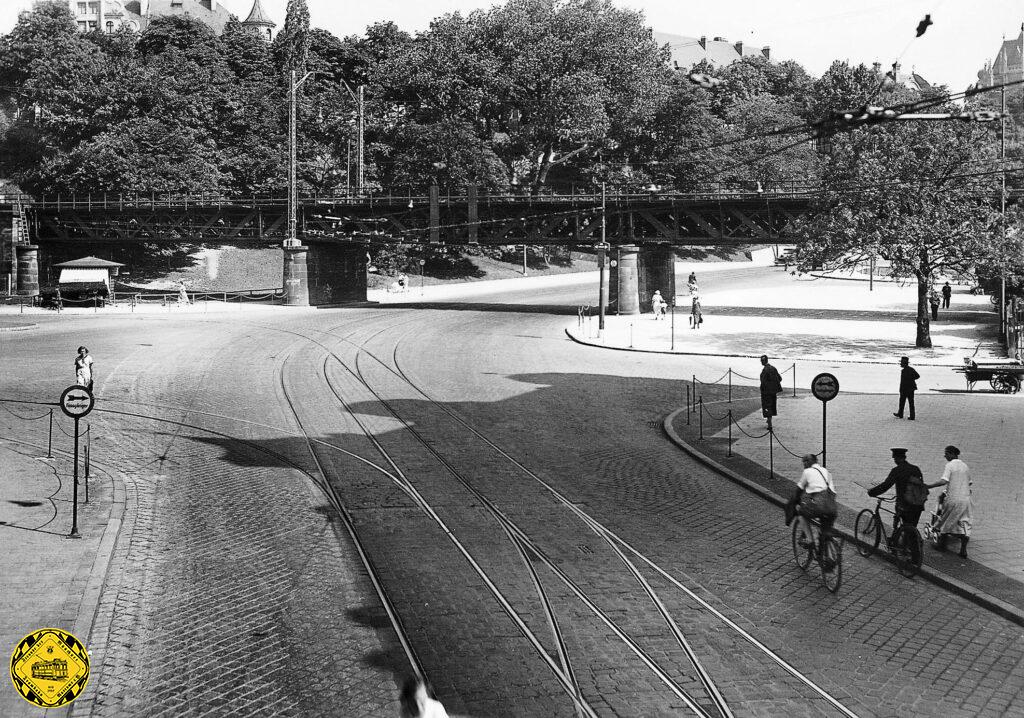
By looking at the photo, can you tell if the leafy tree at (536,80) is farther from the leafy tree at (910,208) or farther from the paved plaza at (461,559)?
the paved plaza at (461,559)

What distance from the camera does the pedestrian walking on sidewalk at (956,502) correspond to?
1389 centimetres

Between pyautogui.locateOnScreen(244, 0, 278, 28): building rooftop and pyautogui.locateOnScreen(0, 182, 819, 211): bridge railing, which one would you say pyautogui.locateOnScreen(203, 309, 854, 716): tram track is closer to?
pyautogui.locateOnScreen(0, 182, 819, 211): bridge railing

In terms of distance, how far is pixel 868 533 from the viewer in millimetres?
14391

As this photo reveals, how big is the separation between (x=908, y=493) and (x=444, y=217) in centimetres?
5070

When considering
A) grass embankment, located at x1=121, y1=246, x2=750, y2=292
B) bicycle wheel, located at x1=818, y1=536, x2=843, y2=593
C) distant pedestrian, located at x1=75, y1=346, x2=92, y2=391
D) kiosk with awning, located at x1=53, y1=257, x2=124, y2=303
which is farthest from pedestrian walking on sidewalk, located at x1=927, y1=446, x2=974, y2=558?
grass embankment, located at x1=121, y1=246, x2=750, y2=292

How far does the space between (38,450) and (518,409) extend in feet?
34.1

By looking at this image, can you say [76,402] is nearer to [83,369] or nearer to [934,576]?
[83,369]

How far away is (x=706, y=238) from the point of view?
181 ft

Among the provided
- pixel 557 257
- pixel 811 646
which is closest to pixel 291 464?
pixel 811 646

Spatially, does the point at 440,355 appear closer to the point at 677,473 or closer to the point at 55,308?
the point at 677,473

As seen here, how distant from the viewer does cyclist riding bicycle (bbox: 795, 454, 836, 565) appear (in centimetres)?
1277

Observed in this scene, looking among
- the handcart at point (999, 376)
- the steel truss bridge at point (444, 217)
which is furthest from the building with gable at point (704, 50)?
the handcart at point (999, 376)

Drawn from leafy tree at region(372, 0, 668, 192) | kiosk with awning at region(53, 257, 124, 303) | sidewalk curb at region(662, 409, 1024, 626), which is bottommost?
sidewalk curb at region(662, 409, 1024, 626)

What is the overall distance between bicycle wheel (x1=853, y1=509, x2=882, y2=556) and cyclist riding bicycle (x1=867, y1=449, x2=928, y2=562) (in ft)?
1.20
